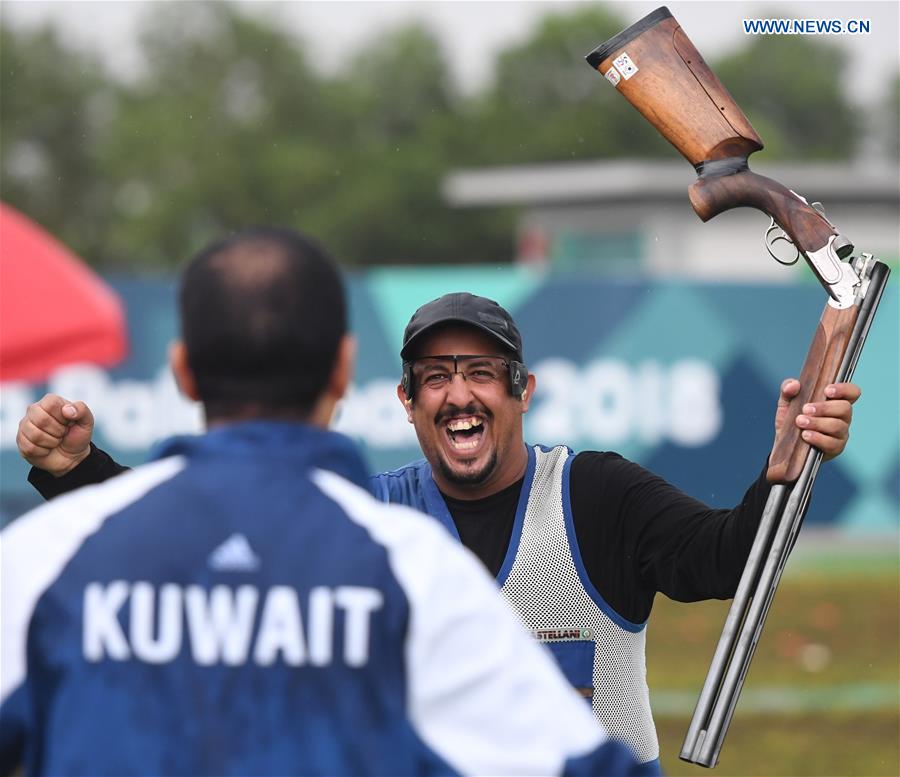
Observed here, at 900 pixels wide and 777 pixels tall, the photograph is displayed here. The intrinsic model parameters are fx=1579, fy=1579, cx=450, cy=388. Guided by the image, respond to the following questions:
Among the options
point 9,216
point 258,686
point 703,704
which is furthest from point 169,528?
point 9,216

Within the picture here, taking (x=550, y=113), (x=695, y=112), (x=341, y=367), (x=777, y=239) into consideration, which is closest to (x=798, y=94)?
(x=550, y=113)

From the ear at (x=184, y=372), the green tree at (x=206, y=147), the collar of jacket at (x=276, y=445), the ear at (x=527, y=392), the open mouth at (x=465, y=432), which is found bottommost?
the collar of jacket at (x=276, y=445)

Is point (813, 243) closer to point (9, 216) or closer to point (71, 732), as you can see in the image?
point (71, 732)

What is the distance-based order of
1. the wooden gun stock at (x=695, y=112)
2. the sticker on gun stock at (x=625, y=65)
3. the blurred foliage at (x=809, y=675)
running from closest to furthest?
1. the wooden gun stock at (x=695, y=112)
2. the sticker on gun stock at (x=625, y=65)
3. the blurred foliage at (x=809, y=675)

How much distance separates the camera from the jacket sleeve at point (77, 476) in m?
3.91

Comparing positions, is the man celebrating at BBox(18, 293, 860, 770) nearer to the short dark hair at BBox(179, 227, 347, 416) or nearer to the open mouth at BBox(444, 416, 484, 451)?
the open mouth at BBox(444, 416, 484, 451)

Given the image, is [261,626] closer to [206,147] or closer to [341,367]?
[341,367]

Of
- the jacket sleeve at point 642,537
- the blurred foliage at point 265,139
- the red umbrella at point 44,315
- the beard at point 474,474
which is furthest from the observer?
the blurred foliage at point 265,139

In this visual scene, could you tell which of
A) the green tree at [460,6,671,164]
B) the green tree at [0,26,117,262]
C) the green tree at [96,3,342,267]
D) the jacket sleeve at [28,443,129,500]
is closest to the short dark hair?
the jacket sleeve at [28,443,129,500]

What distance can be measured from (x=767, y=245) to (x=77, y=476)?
1819 millimetres

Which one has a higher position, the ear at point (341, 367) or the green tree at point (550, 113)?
the green tree at point (550, 113)

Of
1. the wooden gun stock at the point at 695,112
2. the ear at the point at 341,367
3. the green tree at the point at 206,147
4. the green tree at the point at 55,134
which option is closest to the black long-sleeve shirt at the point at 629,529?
the wooden gun stock at the point at 695,112

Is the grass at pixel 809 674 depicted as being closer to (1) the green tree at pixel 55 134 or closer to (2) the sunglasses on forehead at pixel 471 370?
(2) the sunglasses on forehead at pixel 471 370

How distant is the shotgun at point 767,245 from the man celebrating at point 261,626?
4.99 feet
